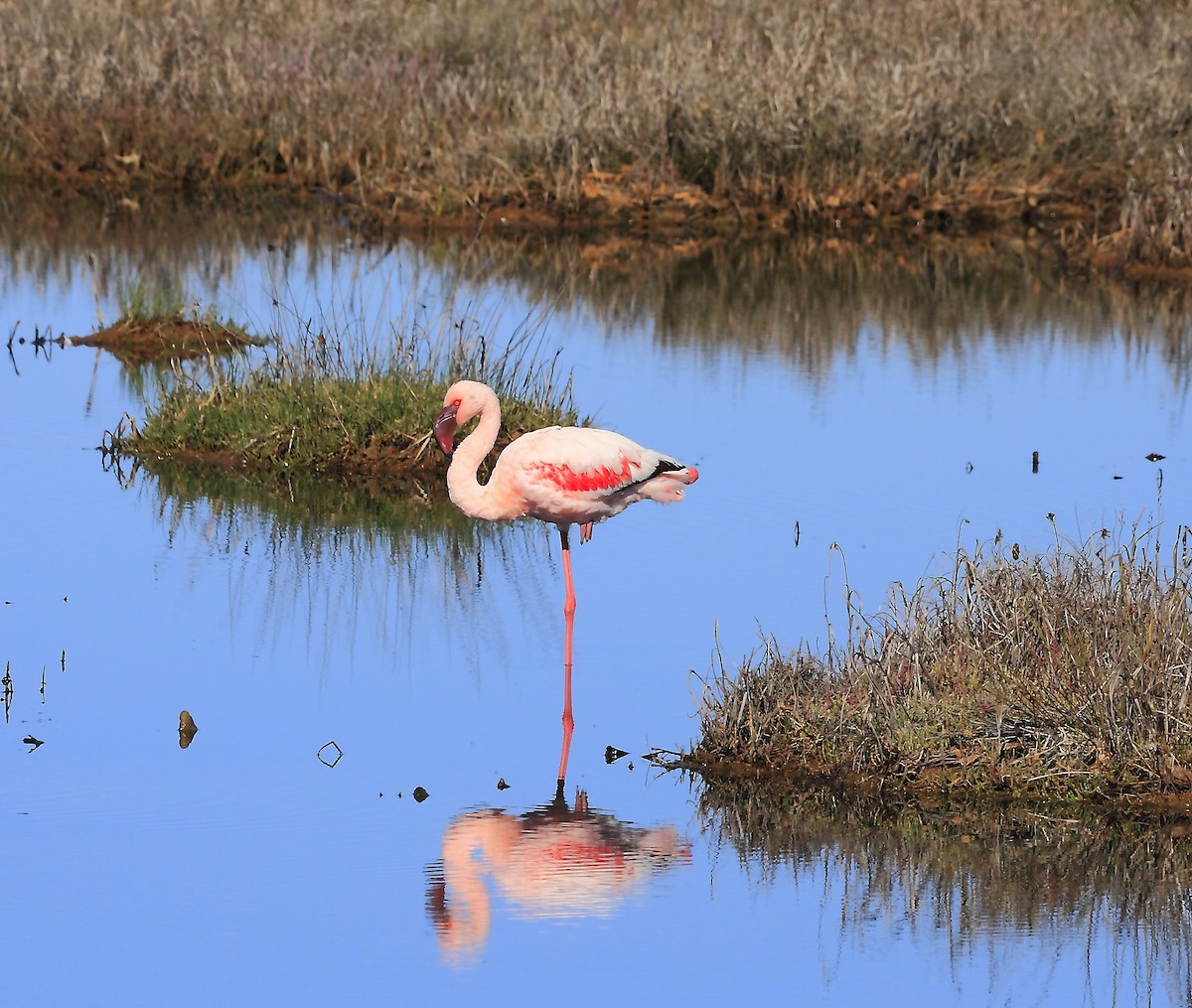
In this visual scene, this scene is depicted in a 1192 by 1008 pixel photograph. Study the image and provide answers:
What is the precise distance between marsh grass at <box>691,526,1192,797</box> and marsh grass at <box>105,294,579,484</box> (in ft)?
15.6

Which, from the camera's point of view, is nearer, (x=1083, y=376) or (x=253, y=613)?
(x=253, y=613)

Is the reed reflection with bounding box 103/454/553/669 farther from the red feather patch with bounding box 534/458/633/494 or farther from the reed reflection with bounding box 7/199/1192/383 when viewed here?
the reed reflection with bounding box 7/199/1192/383

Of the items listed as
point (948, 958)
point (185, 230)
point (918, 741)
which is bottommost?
point (948, 958)

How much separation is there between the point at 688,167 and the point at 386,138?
3.20 m

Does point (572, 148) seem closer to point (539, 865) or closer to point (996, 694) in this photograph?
point (996, 694)

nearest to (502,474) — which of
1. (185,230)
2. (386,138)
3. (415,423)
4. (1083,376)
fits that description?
(415,423)

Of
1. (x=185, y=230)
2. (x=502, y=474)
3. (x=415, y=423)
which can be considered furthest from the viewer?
(x=185, y=230)

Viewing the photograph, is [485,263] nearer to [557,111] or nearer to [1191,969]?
[557,111]

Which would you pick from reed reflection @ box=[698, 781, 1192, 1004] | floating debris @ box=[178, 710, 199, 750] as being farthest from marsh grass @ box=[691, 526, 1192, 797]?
floating debris @ box=[178, 710, 199, 750]

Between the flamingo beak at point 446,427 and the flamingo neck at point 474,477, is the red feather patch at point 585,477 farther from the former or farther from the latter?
the flamingo beak at point 446,427

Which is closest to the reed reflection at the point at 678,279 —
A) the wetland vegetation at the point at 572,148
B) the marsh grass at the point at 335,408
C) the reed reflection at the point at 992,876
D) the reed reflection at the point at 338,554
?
the wetland vegetation at the point at 572,148

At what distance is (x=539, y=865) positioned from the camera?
7316mm

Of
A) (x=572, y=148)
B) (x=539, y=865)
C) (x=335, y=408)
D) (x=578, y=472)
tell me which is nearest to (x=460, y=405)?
(x=578, y=472)

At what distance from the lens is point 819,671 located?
838cm
